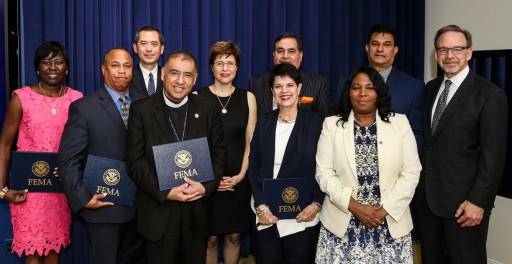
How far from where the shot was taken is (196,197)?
2.62 meters

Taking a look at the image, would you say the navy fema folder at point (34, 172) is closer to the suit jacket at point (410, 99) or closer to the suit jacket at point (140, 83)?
the suit jacket at point (140, 83)

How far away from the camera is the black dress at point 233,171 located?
318cm

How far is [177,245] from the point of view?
2656mm

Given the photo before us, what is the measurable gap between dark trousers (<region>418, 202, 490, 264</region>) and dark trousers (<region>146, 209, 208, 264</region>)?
136 centimetres

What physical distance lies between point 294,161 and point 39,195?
5.12 ft

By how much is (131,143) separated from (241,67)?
2.03 meters

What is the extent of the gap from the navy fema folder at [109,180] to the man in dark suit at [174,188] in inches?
4.3

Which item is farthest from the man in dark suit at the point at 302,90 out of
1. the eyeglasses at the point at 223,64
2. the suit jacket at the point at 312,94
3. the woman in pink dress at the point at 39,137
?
the woman in pink dress at the point at 39,137

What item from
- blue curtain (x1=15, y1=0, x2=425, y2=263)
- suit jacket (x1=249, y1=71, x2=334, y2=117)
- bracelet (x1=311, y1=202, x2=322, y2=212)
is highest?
blue curtain (x1=15, y1=0, x2=425, y2=263)

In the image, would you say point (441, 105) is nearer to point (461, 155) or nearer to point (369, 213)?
point (461, 155)

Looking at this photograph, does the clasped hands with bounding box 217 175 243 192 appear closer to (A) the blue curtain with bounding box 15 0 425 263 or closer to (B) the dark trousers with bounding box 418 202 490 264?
(B) the dark trousers with bounding box 418 202 490 264

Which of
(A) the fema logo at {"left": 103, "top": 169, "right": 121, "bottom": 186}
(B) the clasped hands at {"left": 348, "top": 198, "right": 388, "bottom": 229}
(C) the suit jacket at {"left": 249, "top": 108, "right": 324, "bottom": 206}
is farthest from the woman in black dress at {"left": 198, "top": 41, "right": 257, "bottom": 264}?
(B) the clasped hands at {"left": 348, "top": 198, "right": 388, "bottom": 229}

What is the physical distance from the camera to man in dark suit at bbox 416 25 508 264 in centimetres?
268

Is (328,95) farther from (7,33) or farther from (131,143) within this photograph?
(7,33)
